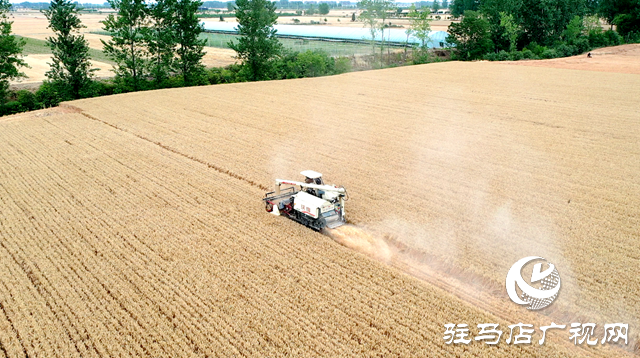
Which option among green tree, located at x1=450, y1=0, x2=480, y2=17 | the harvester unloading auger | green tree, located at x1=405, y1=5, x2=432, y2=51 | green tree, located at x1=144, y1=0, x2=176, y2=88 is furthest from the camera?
green tree, located at x1=450, y1=0, x2=480, y2=17

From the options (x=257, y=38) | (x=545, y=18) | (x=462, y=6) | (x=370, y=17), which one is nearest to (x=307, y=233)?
(x=257, y=38)

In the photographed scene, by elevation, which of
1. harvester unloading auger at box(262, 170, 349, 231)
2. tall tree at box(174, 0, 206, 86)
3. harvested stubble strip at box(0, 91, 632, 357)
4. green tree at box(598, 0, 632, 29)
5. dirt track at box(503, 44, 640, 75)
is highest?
green tree at box(598, 0, 632, 29)

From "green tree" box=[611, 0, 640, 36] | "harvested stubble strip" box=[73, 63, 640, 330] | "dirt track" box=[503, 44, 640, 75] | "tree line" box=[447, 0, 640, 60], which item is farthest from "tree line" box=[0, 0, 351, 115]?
"green tree" box=[611, 0, 640, 36]

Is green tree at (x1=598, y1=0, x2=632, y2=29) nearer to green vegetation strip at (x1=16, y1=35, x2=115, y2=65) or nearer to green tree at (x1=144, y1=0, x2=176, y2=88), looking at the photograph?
green tree at (x1=144, y1=0, x2=176, y2=88)

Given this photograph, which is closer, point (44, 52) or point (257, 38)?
point (257, 38)

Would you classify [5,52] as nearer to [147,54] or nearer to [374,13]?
[147,54]

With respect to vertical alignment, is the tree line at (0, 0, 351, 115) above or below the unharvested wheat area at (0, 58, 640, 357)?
above
